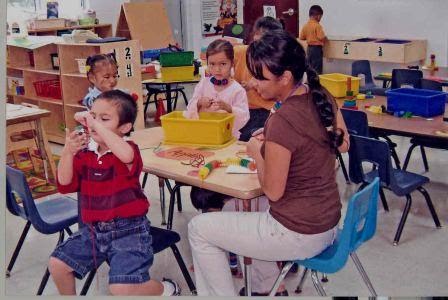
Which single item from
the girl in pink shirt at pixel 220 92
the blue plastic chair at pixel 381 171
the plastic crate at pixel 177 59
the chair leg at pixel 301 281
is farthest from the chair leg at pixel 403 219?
the plastic crate at pixel 177 59

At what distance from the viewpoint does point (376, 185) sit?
2.37 metres

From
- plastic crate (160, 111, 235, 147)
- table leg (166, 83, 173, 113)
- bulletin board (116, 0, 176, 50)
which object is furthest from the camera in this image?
bulletin board (116, 0, 176, 50)

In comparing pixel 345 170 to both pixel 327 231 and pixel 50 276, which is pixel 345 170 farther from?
pixel 50 276

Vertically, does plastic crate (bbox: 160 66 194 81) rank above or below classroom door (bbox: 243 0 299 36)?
below

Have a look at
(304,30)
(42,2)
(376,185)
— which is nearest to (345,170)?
(304,30)

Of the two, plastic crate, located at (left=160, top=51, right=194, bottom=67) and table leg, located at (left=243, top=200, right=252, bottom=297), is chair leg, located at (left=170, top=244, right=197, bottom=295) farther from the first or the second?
plastic crate, located at (left=160, top=51, right=194, bottom=67)

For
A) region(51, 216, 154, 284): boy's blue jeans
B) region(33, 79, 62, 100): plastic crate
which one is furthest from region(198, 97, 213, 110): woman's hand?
region(33, 79, 62, 100): plastic crate

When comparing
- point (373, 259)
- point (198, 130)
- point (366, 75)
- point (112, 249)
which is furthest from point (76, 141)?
point (366, 75)

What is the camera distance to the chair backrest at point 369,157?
125 inches

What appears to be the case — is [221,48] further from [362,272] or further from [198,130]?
[362,272]

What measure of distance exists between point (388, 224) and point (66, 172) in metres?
1.89

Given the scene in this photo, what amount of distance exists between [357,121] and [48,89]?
6.64 feet

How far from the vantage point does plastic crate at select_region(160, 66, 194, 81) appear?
432 centimetres

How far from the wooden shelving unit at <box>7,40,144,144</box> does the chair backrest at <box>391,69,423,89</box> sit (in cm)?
194
